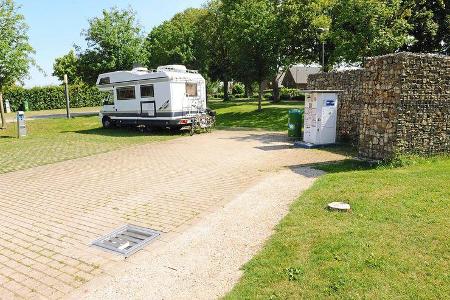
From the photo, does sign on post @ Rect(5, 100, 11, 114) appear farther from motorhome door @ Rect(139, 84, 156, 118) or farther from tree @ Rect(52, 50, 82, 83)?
tree @ Rect(52, 50, 82, 83)

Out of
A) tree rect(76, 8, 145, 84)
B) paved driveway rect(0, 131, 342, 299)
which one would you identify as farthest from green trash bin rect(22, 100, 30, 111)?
paved driveway rect(0, 131, 342, 299)

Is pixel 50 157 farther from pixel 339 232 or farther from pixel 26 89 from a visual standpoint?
pixel 26 89

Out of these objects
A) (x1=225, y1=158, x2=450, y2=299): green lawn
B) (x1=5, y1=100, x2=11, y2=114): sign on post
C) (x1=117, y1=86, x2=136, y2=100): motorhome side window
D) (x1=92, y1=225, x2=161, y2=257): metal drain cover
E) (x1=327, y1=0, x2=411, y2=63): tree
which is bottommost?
(x1=92, y1=225, x2=161, y2=257): metal drain cover

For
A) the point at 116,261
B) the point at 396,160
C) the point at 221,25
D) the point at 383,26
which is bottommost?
the point at 116,261

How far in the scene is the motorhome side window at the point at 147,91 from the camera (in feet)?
61.2

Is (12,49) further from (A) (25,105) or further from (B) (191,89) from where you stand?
(A) (25,105)

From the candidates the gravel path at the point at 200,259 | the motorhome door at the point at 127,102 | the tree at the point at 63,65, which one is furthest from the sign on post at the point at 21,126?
the tree at the point at 63,65

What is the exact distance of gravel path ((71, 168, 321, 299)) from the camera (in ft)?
14.0

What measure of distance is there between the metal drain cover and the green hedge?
34603 mm

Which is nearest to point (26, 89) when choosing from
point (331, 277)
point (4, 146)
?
point (4, 146)

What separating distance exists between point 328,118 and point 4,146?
46.3 ft

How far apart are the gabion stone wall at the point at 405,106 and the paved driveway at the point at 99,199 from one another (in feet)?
6.30

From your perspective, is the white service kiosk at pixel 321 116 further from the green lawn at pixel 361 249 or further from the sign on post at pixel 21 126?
the sign on post at pixel 21 126

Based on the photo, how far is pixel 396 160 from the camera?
9570 mm
